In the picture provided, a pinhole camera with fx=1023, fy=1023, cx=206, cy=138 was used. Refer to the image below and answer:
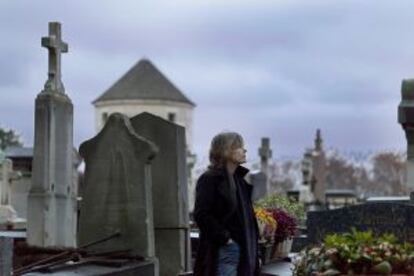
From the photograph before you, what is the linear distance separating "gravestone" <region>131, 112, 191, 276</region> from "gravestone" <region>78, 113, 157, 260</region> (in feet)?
3.09

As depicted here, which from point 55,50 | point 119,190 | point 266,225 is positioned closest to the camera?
point 119,190

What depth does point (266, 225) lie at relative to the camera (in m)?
11.4

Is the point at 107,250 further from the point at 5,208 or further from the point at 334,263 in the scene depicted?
the point at 5,208

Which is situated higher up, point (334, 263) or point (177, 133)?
point (177, 133)

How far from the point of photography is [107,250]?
36.8 ft

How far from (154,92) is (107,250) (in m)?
94.5

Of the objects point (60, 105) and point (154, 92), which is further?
point (154, 92)

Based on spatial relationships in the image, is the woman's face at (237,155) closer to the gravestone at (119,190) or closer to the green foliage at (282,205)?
the gravestone at (119,190)

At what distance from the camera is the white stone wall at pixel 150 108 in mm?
103625

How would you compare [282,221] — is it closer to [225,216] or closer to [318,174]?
[225,216]

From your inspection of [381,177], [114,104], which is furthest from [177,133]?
[114,104]

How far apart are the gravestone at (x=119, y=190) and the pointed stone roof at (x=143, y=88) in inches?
3664

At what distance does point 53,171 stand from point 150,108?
86928 millimetres

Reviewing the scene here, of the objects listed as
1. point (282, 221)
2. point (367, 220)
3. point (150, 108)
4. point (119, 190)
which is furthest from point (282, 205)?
point (150, 108)
